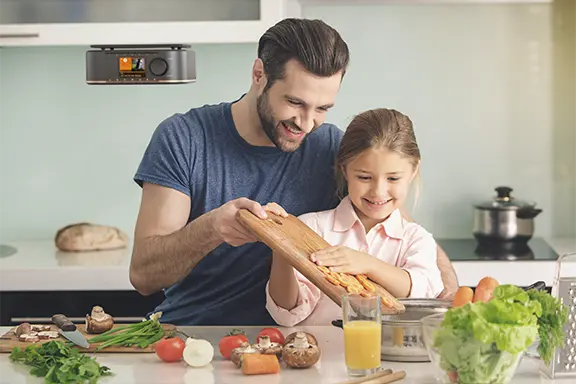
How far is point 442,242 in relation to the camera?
391 centimetres

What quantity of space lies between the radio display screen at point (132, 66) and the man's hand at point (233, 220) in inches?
51.0

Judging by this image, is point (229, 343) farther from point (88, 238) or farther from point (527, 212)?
point (527, 212)

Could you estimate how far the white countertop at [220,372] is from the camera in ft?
6.30

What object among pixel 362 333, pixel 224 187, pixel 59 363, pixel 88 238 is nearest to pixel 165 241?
pixel 224 187

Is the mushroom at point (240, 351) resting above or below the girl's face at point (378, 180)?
below

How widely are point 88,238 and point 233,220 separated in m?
1.57

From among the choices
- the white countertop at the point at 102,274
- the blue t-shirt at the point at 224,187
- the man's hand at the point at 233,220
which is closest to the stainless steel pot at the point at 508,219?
the white countertop at the point at 102,274

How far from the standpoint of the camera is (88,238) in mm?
3727

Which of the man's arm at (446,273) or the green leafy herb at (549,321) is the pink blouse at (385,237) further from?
the green leafy herb at (549,321)

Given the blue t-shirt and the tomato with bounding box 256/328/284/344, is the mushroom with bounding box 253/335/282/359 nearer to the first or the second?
the tomato with bounding box 256/328/284/344

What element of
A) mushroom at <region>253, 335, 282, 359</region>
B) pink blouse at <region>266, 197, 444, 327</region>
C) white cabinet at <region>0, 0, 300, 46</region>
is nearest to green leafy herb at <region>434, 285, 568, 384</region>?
mushroom at <region>253, 335, 282, 359</region>

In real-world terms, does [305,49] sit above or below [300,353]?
above

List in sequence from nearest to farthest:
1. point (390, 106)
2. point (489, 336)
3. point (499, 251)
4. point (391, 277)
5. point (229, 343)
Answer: point (489, 336) → point (229, 343) → point (391, 277) → point (499, 251) → point (390, 106)

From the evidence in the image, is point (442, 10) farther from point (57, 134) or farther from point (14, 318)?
point (14, 318)
